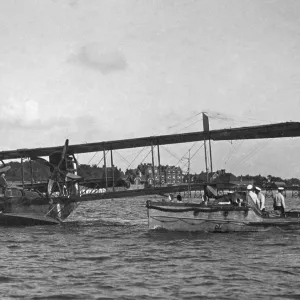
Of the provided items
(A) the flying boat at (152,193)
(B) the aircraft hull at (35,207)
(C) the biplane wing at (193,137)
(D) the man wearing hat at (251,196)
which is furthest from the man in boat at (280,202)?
(B) the aircraft hull at (35,207)

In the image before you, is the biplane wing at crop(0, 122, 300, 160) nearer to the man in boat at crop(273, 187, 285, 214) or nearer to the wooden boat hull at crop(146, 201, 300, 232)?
the man in boat at crop(273, 187, 285, 214)

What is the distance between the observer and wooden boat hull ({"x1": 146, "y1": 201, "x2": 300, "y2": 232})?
81.6 ft

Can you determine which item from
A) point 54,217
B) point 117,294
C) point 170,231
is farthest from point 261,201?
point 54,217

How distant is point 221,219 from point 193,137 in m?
10.9

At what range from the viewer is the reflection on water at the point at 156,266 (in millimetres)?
12938

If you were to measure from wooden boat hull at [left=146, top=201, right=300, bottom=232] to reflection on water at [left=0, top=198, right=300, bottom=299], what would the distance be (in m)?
0.45

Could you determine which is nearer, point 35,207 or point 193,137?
point 193,137

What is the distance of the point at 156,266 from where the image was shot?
16.5m

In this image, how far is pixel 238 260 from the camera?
682 inches

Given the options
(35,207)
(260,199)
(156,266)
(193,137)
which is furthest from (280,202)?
(35,207)

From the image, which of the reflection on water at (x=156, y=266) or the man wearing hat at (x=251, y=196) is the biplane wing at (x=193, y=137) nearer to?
the man wearing hat at (x=251, y=196)

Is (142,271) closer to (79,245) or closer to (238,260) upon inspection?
(238,260)

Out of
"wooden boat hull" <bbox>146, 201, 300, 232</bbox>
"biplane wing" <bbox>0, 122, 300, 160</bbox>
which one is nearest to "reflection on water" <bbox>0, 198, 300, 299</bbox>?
"wooden boat hull" <bbox>146, 201, 300, 232</bbox>

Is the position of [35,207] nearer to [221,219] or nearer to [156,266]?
[221,219]
